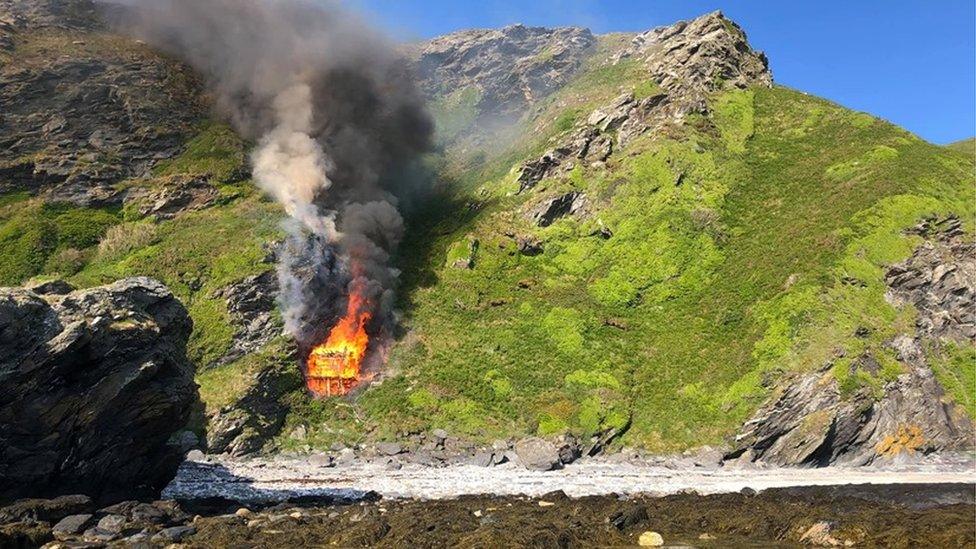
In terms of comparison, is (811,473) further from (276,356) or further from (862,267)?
(276,356)

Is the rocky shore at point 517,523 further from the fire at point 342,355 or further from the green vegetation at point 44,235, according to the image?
the green vegetation at point 44,235

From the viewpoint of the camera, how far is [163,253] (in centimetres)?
5894

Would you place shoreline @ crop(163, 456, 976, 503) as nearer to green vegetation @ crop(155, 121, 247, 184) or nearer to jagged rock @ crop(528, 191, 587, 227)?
jagged rock @ crop(528, 191, 587, 227)

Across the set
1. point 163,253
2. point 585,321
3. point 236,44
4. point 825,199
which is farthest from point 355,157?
point 825,199

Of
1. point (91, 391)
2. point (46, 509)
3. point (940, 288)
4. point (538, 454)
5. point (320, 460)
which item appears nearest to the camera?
point (46, 509)

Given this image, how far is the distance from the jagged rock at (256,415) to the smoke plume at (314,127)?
4475 mm

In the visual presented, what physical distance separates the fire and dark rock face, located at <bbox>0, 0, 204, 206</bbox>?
1430 inches

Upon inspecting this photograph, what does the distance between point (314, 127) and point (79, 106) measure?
30.4m

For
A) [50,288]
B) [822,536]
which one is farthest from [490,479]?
[50,288]

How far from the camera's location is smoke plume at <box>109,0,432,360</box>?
57250mm

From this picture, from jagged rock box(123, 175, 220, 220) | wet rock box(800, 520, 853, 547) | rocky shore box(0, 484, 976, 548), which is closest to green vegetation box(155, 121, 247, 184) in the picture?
jagged rock box(123, 175, 220, 220)

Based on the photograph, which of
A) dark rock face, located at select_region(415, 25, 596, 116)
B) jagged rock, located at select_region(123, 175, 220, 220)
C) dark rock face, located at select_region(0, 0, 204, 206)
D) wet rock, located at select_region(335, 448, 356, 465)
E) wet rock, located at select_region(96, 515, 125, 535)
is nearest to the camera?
wet rock, located at select_region(96, 515, 125, 535)

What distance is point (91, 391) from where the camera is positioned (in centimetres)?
2600

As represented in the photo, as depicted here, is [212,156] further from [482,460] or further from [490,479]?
[490,479]
